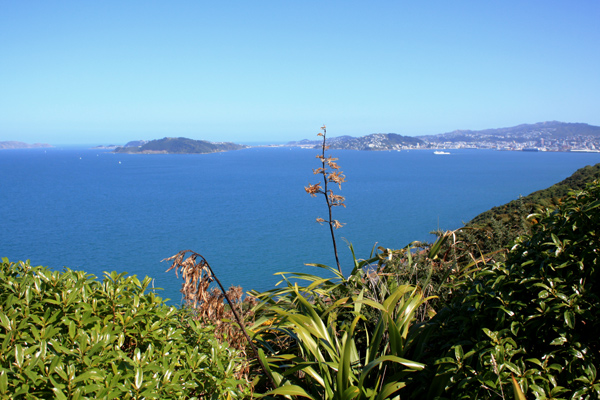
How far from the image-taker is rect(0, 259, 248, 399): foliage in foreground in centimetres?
154

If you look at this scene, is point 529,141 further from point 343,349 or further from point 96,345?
point 96,345

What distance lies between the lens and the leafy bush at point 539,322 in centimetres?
180

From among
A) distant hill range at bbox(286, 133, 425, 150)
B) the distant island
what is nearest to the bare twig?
the distant island

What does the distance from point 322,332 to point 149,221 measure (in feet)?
111

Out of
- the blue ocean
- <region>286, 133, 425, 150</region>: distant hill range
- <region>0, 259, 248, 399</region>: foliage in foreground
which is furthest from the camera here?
<region>286, 133, 425, 150</region>: distant hill range

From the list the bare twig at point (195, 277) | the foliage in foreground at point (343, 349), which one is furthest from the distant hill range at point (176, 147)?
the bare twig at point (195, 277)

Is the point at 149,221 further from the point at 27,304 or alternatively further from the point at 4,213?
the point at 27,304

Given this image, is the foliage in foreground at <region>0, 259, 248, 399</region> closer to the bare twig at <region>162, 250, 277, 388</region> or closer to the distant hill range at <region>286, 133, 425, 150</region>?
the bare twig at <region>162, 250, 277, 388</region>

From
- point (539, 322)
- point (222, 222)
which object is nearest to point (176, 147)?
point (222, 222)

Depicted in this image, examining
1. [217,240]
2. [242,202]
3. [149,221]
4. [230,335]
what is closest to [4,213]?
[149,221]

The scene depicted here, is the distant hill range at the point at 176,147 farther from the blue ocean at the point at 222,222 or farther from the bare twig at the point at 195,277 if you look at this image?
the bare twig at the point at 195,277

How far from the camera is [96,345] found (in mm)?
1667

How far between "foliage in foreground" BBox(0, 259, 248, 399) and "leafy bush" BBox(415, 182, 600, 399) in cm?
118

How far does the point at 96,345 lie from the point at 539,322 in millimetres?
2002
